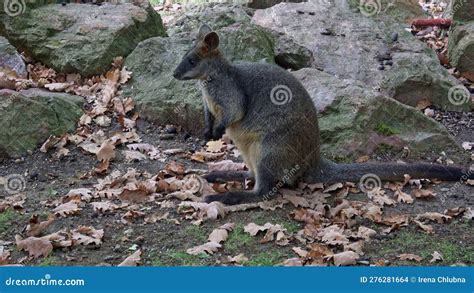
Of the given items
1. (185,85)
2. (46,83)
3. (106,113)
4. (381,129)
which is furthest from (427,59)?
(46,83)

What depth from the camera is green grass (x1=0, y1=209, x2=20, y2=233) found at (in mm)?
5602

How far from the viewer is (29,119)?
7434 mm

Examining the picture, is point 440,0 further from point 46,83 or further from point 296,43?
point 46,83

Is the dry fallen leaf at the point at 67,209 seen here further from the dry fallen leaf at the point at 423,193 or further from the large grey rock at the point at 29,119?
the dry fallen leaf at the point at 423,193

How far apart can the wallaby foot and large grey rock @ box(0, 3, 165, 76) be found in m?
3.56

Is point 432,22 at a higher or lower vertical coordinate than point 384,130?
higher

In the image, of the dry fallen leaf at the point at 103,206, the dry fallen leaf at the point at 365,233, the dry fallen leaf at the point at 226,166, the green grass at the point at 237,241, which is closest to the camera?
the green grass at the point at 237,241

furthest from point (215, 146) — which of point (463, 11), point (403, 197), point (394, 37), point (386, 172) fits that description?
point (463, 11)
